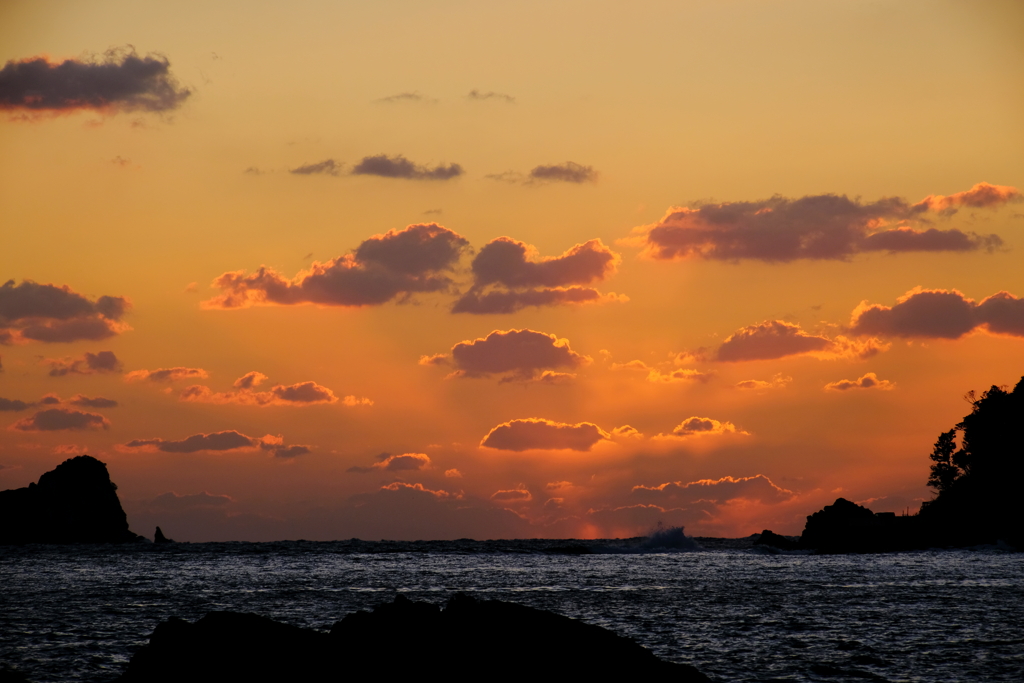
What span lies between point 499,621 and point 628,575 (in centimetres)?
6888

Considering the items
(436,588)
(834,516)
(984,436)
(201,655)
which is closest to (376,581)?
(436,588)

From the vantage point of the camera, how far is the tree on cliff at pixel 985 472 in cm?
13888

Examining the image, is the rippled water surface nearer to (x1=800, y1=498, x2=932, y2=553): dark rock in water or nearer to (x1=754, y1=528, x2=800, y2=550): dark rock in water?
(x1=800, y1=498, x2=932, y2=553): dark rock in water

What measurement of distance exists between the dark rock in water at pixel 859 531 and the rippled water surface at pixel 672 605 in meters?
24.0

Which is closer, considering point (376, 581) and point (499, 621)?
point (499, 621)

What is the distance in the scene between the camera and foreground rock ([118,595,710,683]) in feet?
73.2

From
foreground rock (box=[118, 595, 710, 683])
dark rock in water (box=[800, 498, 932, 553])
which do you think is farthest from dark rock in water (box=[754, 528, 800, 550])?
foreground rock (box=[118, 595, 710, 683])

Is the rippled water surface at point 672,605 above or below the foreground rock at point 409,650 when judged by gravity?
below

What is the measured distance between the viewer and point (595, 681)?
2189cm

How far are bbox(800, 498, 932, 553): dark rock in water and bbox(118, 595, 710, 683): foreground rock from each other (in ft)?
391

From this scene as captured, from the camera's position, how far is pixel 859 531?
135 meters

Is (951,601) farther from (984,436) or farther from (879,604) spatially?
(984,436)

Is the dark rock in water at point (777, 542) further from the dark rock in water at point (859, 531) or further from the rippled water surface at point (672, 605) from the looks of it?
the rippled water surface at point (672, 605)

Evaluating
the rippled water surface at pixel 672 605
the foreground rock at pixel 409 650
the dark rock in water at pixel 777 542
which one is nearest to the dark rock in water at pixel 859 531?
the dark rock in water at pixel 777 542
